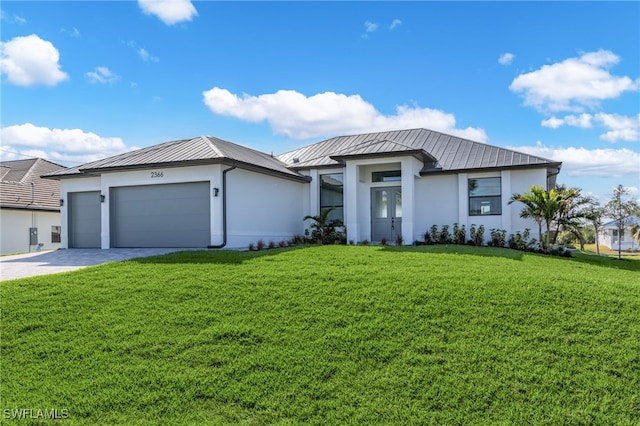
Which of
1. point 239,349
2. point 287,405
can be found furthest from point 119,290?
point 287,405

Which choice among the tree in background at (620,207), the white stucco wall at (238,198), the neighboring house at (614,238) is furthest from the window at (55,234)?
the neighboring house at (614,238)

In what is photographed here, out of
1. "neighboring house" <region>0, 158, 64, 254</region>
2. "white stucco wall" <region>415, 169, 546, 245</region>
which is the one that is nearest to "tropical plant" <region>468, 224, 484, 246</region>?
"white stucco wall" <region>415, 169, 546, 245</region>

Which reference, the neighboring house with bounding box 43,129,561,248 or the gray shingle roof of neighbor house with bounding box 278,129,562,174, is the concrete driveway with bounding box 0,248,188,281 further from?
the gray shingle roof of neighbor house with bounding box 278,129,562,174

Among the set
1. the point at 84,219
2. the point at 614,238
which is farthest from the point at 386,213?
the point at 614,238

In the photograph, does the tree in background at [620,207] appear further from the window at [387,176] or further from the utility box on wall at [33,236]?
the utility box on wall at [33,236]

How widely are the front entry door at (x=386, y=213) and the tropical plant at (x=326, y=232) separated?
63.3 inches

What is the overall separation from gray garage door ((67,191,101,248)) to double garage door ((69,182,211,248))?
667 millimetres

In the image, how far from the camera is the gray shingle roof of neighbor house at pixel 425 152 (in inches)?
661

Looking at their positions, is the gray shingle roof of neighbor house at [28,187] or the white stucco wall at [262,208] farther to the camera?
the gray shingle roof of neighbor house at [28,187]

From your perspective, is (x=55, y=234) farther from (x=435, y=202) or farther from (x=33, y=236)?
(x=435, y=202)

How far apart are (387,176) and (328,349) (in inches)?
536

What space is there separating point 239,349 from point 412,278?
3606 mm

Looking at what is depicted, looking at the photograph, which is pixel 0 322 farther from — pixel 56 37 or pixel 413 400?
pixel 56 37

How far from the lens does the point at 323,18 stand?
562 inches
